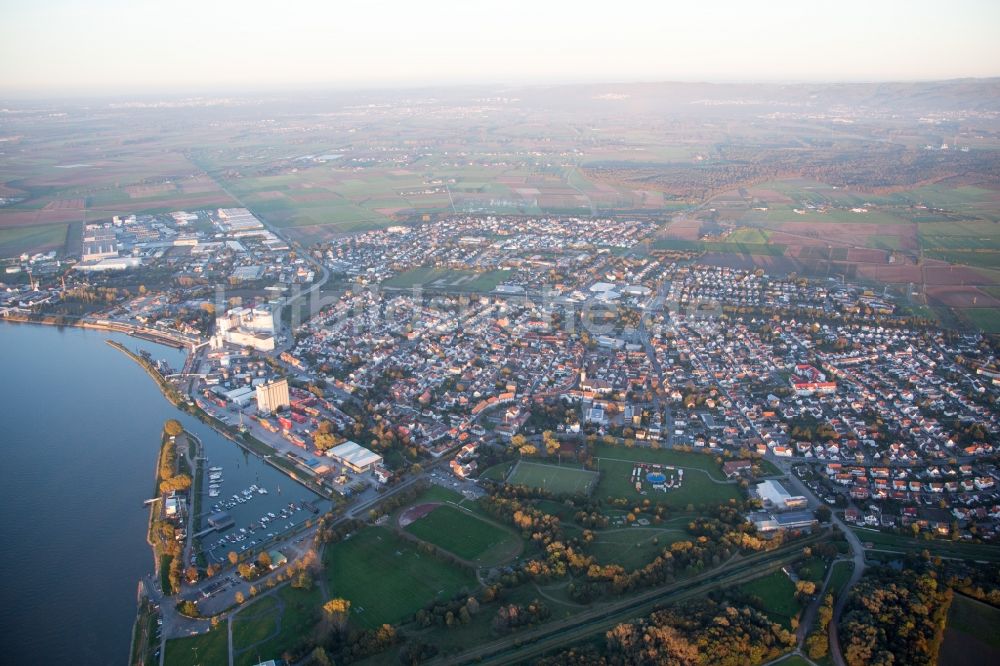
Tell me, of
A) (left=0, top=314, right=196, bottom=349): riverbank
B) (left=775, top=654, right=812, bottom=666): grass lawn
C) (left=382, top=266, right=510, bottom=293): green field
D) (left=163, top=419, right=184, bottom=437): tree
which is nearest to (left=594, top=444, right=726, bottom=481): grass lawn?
(left=775, top=654, right=812, bottom=666): grass lawn

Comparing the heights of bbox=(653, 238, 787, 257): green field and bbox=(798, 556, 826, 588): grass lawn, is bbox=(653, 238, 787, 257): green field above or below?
above

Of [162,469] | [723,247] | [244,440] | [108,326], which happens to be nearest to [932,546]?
[244,440]

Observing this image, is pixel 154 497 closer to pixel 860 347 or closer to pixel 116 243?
pixel 860 347

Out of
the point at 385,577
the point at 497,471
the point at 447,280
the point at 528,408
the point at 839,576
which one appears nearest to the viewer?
the point at 839,576

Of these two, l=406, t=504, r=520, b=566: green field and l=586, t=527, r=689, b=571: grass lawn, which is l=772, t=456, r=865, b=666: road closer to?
l=586, t=527, r=689, b=571: grass lawn

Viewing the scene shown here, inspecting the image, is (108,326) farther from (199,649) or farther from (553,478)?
(553,478)
